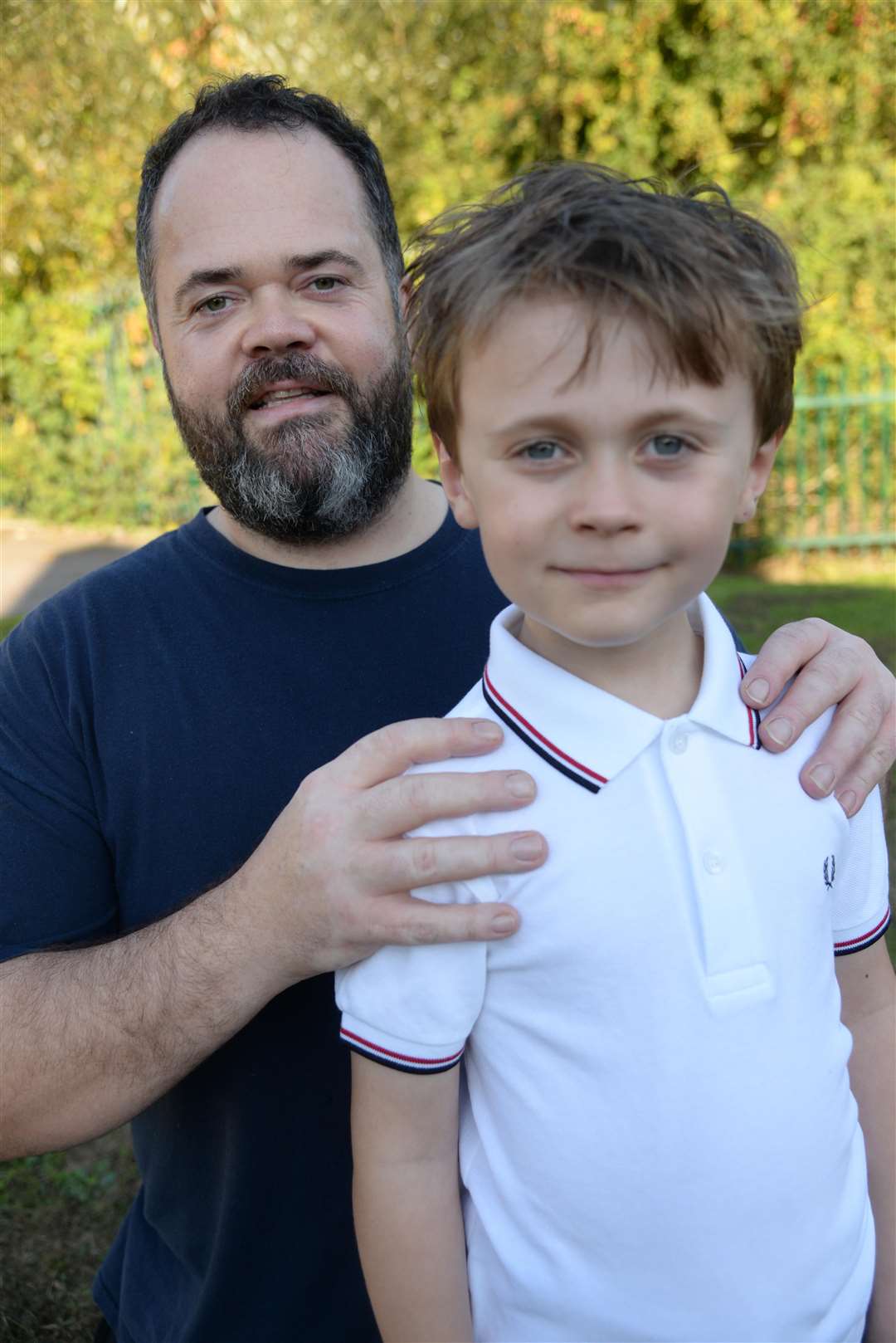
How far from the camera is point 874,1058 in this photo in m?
1.51

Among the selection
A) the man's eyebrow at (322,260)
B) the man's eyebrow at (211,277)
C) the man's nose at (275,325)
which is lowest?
the man's nose at (275,325)

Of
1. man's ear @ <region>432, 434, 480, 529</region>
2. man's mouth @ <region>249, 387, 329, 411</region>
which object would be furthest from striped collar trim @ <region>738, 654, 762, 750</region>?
man's mouth @ <region>249, 387, 329, 411</region>

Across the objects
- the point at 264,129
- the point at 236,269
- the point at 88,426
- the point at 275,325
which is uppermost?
the point at 264,129

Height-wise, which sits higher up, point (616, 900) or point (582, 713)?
point (582, 713)

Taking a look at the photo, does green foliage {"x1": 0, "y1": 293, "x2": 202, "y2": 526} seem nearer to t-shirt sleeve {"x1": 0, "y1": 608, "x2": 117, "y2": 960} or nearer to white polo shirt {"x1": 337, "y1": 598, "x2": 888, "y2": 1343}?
t-shirt sleeve {"x1": 0, "y1": 608, "x2": 117, "y2": 960}

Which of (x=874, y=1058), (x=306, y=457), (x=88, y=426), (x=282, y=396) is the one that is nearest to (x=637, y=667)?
(x=874, y=1058)

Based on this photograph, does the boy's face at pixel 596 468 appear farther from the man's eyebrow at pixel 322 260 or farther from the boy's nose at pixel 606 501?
the man's eyebrow at pixel 322 260

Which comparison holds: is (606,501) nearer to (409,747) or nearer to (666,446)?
(666,446)

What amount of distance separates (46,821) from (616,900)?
952 mm

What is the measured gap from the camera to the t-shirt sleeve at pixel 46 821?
69.0 inches

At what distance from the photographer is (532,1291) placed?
1.29 metres

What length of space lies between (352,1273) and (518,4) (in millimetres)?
11056

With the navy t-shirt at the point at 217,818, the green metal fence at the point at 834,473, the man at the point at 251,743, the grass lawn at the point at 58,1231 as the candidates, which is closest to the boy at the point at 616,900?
the man at the point at 251,743

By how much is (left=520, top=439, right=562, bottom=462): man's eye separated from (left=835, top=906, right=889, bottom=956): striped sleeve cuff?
69cm
